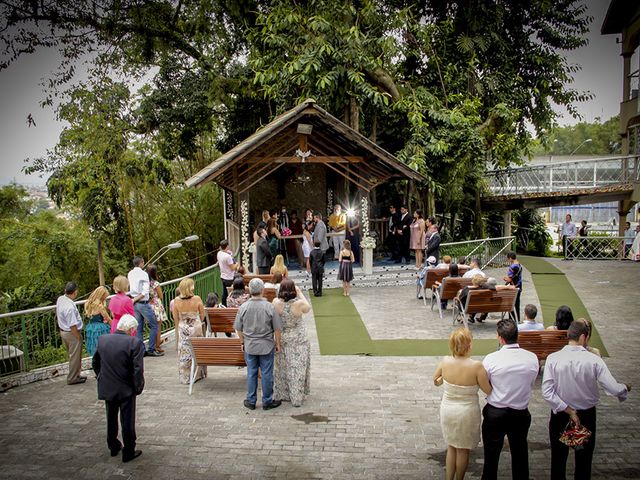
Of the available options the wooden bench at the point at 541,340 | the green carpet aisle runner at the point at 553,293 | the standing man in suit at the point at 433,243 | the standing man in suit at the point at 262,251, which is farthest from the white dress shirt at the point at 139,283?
the green carpet aisle runner at the point at 553,293

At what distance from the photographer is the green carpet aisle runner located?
12.6 m

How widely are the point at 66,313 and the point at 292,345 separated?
11.9 ft

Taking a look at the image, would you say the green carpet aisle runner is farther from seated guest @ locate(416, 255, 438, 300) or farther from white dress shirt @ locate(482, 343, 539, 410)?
white dress shirt @ locate(482, 343, 539, 410)

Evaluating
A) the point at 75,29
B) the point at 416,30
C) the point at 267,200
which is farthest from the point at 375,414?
the point at 75,29

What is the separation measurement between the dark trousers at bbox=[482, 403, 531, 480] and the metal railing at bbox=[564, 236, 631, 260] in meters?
18.4

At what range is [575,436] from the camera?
17.2ft

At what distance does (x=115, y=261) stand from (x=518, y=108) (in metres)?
18.6

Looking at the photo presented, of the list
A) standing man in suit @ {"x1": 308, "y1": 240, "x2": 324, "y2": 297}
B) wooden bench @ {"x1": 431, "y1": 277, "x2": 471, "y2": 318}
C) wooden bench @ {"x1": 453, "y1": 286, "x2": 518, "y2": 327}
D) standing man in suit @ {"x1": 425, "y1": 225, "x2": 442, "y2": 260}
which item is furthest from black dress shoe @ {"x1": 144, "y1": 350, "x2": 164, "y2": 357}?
standing man in suit @ {"x1": 425, "y1": 225, "x2": 442, "y2": 260}

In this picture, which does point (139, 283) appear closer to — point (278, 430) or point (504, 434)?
point (278, 430)

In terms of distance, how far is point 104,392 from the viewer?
6363 millimetres

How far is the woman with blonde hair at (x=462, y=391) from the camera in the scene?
209 inches

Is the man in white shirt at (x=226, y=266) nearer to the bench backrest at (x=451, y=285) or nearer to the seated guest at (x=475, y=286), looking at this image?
the bench backrest at (x=451, y=285)

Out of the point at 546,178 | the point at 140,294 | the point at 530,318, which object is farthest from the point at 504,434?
the point at 546,178

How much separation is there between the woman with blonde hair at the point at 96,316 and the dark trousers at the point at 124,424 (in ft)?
8.89
